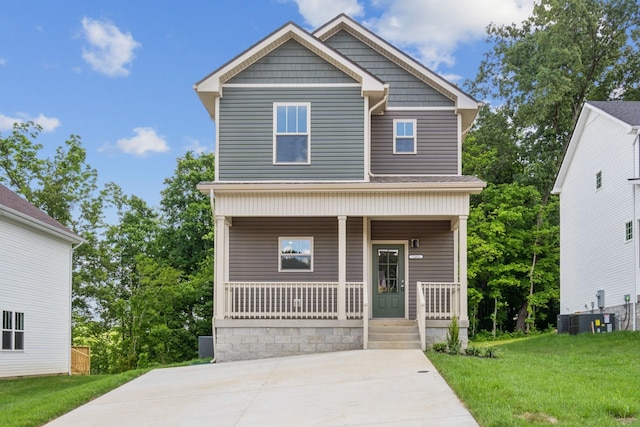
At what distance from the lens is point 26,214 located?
22.3m

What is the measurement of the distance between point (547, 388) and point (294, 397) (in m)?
3.72

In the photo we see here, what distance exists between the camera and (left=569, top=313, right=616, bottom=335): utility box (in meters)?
23.5

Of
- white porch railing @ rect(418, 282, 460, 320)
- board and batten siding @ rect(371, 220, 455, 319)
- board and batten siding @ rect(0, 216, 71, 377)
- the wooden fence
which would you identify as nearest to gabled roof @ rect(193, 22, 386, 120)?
board and batten siding @ rect(371, 220, 455, 319)

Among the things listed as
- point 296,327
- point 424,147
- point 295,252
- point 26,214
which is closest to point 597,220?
point 424,147

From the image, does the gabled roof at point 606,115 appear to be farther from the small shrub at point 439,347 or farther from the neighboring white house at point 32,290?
the neighboring white house at point 32,290

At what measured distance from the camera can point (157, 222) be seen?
1599 inches

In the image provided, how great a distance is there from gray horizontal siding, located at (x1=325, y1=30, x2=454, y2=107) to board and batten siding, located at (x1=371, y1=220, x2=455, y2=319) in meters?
3.24

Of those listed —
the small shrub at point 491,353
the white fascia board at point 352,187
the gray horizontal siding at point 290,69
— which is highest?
the gray horizontal siding at point 290,69

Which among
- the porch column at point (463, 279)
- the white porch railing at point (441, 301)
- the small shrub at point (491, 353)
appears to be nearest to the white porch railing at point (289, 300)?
the white porch railing at point (441, 301)

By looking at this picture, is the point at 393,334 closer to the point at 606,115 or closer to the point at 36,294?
the point at 36,294

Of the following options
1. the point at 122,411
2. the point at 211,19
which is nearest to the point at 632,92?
the point at 211,19

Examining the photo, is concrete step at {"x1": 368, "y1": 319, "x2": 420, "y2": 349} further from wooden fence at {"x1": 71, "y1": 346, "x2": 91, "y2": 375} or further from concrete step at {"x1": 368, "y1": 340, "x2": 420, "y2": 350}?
wooden fence at {"x1": 71, "y1": 346, "x2": 91, "y2": 375}

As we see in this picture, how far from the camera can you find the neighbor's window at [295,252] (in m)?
19.7

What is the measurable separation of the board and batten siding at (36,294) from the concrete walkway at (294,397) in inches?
307
